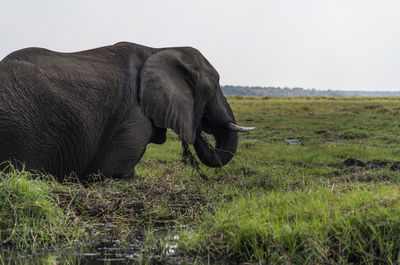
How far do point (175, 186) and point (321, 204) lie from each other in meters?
1.96

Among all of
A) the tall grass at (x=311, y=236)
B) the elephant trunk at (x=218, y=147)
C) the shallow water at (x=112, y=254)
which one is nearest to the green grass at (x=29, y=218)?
the shallow water at (x=112, y=254)

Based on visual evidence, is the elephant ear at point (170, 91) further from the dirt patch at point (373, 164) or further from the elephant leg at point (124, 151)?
A: the dirt patch at point (373, 164)

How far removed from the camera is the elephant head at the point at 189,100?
269 inches

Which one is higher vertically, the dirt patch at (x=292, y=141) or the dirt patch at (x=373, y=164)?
the dirt patch at (x=373, y=164)

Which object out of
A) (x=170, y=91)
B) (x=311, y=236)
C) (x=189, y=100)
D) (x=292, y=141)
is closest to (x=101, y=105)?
(x=170, y=91)

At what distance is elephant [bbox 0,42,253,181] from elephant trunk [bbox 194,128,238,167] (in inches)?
0.7

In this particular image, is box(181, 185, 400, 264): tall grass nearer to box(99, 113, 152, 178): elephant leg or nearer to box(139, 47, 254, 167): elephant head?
box(99, 113, 152, 178): elephant leg

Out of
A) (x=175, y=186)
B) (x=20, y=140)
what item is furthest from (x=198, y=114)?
(x=20, y=140)

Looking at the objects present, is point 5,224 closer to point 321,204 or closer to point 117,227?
point 117,227

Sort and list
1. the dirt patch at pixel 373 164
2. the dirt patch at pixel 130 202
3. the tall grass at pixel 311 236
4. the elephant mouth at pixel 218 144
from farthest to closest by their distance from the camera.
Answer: the dirt patch at pixel 373 164
the elephant mouth at pixel 218 144
the dirt patch at pixel 130 202
the tall grass at pixel 311 236

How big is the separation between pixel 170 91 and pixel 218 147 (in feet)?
4.53

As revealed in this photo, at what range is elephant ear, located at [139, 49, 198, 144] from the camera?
680cm

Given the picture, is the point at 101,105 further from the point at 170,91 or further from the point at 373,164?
the point at 373,164

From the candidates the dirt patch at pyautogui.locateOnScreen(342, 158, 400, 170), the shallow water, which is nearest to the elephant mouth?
the dirt patch at pyautogui.locateOnScreen(342, 158, 400, 170)
